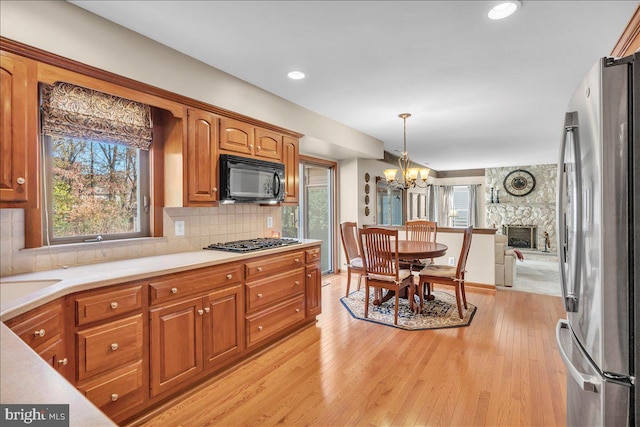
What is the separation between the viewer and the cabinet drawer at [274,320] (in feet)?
8.82

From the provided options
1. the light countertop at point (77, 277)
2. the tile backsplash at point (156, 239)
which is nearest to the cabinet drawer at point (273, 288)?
the light countertop at point (77, 277)

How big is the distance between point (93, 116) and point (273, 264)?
1696mm

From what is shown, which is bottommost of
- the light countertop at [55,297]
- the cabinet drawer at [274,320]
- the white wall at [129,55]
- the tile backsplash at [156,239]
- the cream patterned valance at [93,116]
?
the cabinet drawer at [274,320]

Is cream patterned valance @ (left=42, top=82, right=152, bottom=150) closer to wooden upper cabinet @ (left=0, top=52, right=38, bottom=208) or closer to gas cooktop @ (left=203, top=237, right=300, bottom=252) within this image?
wooden upper cabinet @ (left=0, top=52, right=38, bottom=208)

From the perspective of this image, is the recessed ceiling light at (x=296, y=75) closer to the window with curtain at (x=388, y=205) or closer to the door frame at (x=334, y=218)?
the door frame at (x=334, y=218)

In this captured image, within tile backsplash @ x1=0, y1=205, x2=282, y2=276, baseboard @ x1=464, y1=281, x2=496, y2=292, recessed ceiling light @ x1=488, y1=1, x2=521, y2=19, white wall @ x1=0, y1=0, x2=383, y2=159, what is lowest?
baseboard @ x1=464, y1=281, x2=496, y2=292

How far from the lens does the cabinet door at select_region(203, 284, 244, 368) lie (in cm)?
231

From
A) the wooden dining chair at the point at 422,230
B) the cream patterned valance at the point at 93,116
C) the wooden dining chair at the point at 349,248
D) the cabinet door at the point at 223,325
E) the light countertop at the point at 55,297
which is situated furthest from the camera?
the wooden dining chair at the point at 422,230

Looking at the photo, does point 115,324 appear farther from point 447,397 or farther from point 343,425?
point 447,397

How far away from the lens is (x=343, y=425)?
1.94 m

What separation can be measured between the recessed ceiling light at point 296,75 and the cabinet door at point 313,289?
185cm

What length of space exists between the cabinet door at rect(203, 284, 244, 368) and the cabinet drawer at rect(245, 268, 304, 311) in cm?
13

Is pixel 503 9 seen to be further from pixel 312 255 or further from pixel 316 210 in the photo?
pixel 316 210

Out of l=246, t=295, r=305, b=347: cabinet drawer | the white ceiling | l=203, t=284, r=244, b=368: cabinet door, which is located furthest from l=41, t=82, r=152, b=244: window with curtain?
l=246, t=295, r=305, b=347: cabinet drawer
